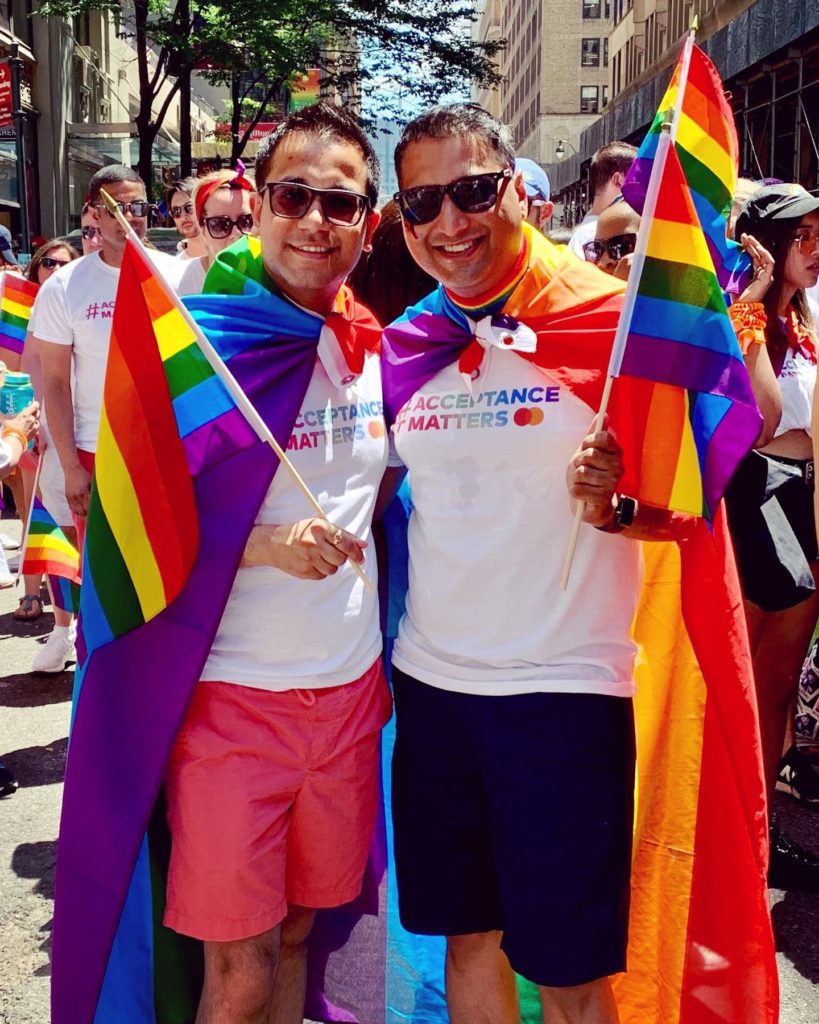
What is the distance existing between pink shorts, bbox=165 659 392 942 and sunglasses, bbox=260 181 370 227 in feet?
3.18

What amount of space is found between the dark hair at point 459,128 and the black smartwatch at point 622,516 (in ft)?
2.44

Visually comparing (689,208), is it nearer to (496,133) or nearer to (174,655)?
(496,133)

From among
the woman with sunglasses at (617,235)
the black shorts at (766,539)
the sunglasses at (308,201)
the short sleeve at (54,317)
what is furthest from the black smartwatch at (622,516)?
the short sleeve at (54,317)

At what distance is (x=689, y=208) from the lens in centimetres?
234

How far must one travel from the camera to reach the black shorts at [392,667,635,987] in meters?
2.37

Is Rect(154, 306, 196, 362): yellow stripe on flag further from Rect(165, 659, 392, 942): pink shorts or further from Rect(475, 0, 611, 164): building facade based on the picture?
Rect(475, 0, 611, 164): building facade

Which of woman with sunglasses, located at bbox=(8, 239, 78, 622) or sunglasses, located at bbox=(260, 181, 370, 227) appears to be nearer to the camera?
sunglasses, located at bbox=(260, 181, 370, 227)

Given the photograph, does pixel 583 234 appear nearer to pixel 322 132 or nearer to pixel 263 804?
Result: pixel 322 132

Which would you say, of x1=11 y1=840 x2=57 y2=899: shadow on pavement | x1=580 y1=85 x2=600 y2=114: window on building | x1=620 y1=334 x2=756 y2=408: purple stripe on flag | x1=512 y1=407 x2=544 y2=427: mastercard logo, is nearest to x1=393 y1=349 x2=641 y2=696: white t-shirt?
x1=512 y1=407 x2=544 y2=427: mastercard logo

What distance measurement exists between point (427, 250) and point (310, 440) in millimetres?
458

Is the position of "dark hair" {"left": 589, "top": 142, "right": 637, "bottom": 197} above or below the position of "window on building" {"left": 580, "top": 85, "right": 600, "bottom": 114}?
below

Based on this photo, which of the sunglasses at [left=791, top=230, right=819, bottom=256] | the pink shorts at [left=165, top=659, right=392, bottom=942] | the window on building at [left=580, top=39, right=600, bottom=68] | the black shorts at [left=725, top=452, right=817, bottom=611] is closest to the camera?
the pink shorts at [left=165, top=659, right=392, bottom=942]

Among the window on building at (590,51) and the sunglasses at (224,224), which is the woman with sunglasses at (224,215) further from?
the window on building at (590,51)

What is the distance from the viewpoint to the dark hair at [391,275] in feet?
11.0
